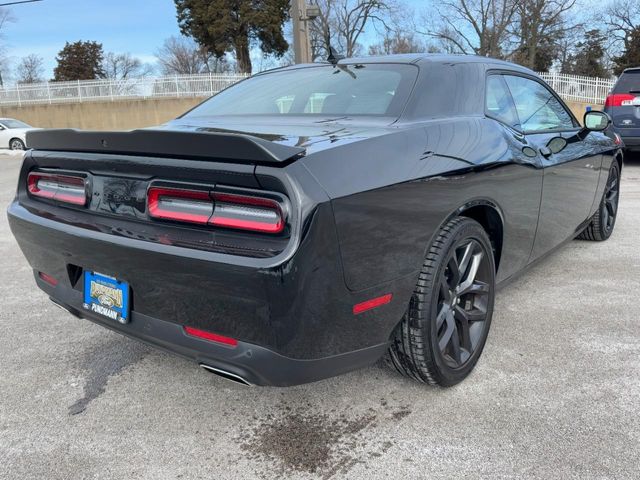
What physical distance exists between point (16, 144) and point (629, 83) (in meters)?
19.0

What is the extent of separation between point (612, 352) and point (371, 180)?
5.86 ft

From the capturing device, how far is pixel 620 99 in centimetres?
934

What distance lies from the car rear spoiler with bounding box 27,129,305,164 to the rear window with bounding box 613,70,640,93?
9.44 metres

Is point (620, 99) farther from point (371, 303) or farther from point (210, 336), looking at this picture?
point (210, 336)

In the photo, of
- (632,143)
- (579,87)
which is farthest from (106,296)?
(579,87)

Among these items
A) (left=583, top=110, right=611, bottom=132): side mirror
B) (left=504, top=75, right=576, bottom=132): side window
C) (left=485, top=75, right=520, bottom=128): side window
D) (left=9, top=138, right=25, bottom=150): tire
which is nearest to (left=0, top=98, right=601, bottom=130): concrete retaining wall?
(left=9, top=138, right=25, bottom=150): tire

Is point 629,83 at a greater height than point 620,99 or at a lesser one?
greater

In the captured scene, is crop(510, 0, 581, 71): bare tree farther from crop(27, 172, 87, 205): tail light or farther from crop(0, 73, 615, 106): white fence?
crop(27, 172, 87, 205): tail light

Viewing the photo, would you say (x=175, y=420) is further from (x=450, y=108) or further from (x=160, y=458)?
(x=450, y=108)

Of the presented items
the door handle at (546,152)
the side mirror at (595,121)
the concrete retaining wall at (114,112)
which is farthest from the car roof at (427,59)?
the concrete retaining wall at (114,112)

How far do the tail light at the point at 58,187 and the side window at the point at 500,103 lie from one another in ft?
6.51

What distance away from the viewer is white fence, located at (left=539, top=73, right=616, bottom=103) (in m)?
21.7

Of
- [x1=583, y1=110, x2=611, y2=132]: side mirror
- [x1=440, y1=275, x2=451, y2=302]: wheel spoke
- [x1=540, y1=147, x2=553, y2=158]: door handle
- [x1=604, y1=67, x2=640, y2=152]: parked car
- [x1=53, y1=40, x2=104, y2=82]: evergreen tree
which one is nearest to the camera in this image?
[x1=440, y1=275, x2=451, y2=302]: wheel spoke

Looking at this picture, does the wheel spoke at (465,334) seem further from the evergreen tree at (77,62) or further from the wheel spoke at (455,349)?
the evergreen tree at (77,62)
